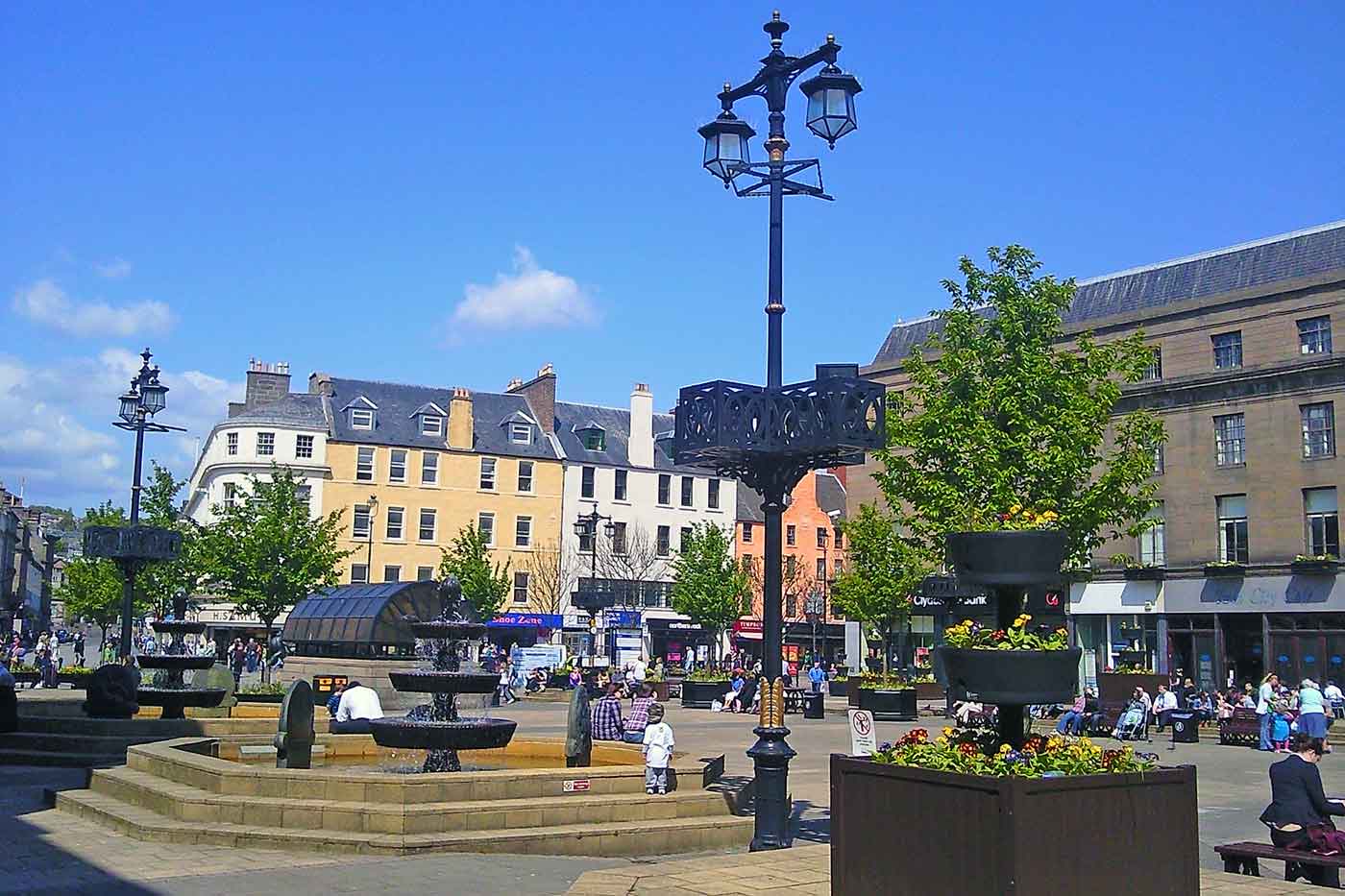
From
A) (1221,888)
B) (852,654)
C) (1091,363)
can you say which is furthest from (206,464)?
(1221,888)

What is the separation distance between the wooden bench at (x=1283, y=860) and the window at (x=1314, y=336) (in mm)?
33569

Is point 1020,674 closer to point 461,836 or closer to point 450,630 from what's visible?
point 461,836

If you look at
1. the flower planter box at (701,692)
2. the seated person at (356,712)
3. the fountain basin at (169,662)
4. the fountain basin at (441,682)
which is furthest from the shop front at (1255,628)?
the fountain basin at (169,662)

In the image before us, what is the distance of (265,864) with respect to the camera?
1125 cm

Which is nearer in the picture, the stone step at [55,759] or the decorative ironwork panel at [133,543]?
the stone step at [55,759]

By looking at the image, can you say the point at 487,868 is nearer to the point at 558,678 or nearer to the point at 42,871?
the point at 42,871

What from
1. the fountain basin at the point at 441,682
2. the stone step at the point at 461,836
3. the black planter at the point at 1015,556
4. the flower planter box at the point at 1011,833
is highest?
the black planter at the point at 1015,556

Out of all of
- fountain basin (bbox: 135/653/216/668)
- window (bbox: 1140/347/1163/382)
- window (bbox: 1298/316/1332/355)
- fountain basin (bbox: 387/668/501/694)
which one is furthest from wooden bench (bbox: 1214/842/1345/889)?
window (bbox: 1140/347/1163/382)

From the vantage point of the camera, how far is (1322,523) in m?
40.0

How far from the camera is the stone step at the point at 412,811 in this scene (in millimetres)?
12172

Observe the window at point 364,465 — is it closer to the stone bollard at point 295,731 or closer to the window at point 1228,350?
the window at point 1228,350

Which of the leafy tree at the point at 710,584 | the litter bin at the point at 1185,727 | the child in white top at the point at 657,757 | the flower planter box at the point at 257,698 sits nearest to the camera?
the child in white top at the point at 657,757

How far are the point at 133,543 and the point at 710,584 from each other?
3910 centimetres

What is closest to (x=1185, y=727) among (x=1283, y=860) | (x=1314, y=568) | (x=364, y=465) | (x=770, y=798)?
(x=1314, y=568)
